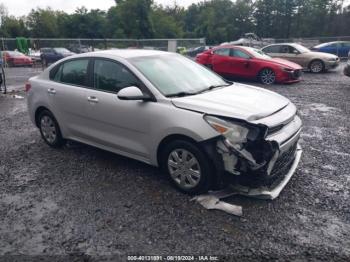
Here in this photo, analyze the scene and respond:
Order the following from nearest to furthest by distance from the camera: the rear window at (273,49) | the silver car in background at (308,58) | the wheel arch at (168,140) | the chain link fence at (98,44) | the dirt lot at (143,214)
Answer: the dirt lot at (143,214) → the wheel arch at (168,140) → the silver car in background at (308,58) → the rear window at (273,49) → the chain link fence at (98,44)

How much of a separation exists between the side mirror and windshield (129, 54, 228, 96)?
23 cm

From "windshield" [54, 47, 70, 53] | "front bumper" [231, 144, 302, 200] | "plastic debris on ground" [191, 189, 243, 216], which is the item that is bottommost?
"plastic debris on ground" [191, 189, 243, 216]

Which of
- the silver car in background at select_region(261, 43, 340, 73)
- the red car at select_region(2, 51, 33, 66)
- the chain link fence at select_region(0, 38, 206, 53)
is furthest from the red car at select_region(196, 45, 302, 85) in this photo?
the red car at select_region(2, 51, 33, 66)

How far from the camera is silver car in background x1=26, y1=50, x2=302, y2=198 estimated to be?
3.44 meters

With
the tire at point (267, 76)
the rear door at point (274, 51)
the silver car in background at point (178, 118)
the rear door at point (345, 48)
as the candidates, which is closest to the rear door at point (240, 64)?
the tire at point (267, 76)

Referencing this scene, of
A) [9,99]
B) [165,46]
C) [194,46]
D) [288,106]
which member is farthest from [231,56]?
[194,46]

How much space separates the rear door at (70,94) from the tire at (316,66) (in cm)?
1304

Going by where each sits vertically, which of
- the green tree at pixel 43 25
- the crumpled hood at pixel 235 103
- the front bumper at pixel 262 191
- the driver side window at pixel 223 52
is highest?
the green tree at pixel 43 25

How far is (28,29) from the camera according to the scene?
6116cm

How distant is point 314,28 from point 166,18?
28540mm

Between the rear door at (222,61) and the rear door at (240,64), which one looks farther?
the rear door at (222,61)

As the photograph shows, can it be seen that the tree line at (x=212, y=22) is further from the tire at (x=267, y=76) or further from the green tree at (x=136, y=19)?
the tire at (x=267, y=76)

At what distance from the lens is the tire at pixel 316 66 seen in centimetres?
1498

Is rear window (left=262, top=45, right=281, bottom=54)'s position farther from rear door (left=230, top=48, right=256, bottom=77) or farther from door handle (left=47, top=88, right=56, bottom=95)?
door handle (left=47, top=88, right=56, bottom=95)
